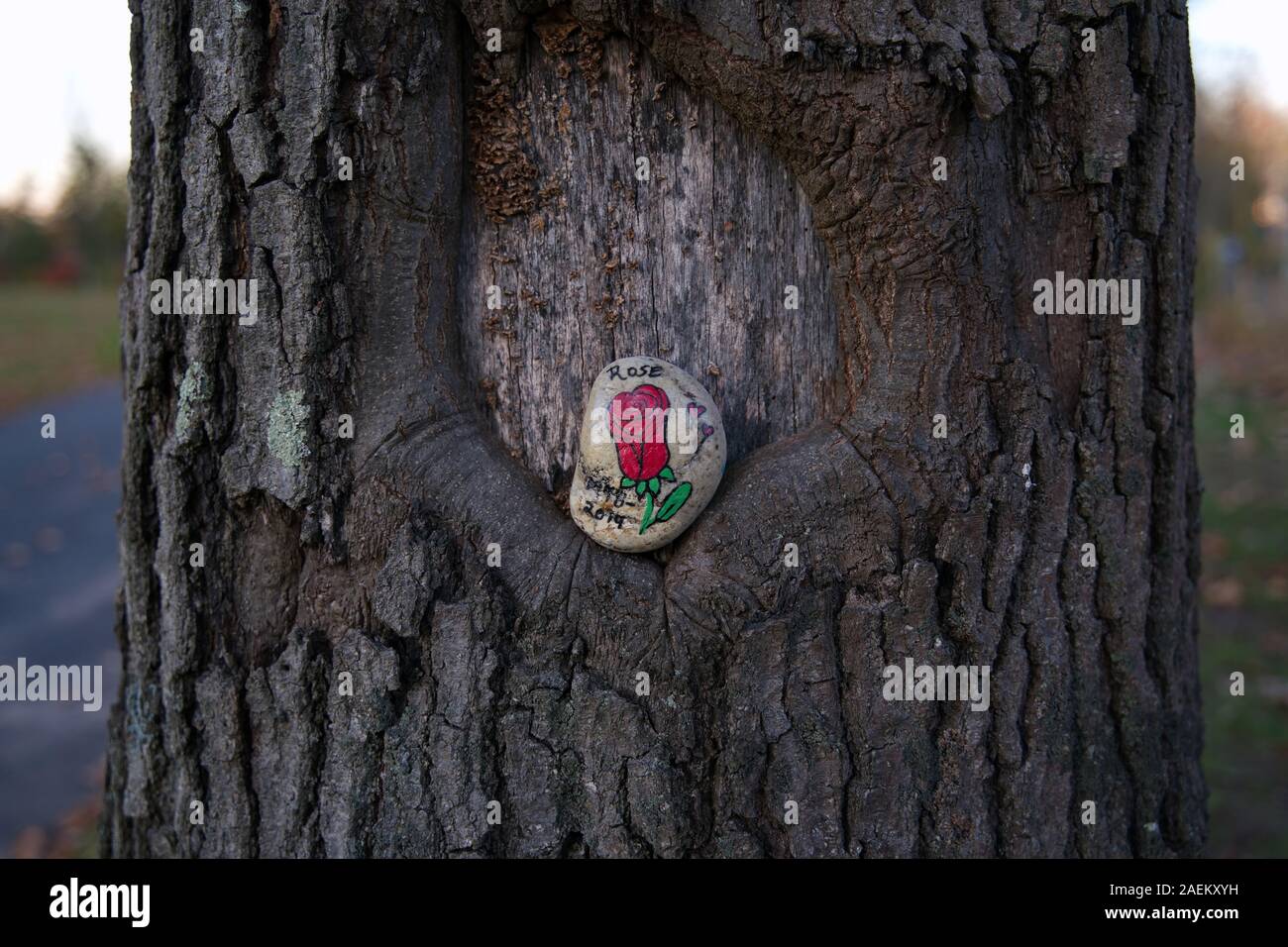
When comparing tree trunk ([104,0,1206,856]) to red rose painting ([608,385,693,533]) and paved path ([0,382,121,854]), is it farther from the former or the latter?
paved path ([0,382,121,854])

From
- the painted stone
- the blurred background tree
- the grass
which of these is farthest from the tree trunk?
the blurred background tree

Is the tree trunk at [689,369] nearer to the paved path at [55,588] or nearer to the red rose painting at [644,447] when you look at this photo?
the red rose painting at [644,447]

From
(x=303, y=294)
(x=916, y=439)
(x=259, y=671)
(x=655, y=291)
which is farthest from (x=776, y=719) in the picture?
(x=303, y=294)

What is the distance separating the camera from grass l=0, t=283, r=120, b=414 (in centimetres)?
1238

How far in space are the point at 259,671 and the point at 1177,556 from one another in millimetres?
1979

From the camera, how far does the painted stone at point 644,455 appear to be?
1902mm

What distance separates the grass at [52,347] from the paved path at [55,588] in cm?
98

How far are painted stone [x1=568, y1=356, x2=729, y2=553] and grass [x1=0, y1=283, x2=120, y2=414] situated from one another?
28.4ft

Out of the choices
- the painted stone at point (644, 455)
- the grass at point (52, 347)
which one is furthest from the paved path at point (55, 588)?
the painted stone at point (644, 455)

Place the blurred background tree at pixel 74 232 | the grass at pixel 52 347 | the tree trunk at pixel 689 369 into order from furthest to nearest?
the blurred background tree at pixel 74 232, the grass at pixel 52 347, the tree trunk at pixel 689 369

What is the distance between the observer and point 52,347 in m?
15.0

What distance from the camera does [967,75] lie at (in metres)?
1.74

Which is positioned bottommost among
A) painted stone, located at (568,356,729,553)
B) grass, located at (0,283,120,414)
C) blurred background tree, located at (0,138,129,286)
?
painted stone, located at (568,356,729,553)

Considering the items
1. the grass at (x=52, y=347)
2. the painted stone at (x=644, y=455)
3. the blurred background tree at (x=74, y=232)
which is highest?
the blurred background tree at (x=74, y=232)
